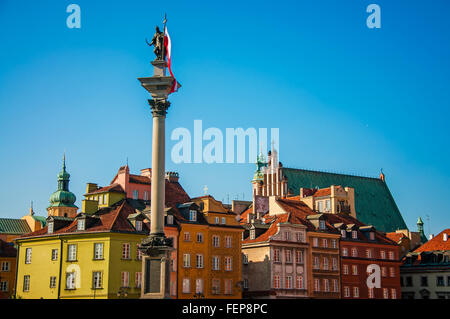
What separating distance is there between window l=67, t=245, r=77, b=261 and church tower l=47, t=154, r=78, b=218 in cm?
5426

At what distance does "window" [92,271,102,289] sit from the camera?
6738cm

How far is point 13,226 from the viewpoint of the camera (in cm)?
11456

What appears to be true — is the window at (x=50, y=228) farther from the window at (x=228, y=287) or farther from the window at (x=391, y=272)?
the window at (x=391, y=272)

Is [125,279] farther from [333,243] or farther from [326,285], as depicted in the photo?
[333,243]

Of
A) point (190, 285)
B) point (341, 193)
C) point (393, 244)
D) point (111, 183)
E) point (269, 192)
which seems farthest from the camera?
point (269, 192)

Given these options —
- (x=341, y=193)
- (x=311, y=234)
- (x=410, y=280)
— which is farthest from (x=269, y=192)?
(x=311, y=234)

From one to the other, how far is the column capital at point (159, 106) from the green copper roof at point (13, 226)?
74.9 metres

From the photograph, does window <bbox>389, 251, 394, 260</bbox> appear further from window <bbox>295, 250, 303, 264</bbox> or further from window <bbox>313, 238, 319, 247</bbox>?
window <bbox>295, 250, 303, 264</bbox>

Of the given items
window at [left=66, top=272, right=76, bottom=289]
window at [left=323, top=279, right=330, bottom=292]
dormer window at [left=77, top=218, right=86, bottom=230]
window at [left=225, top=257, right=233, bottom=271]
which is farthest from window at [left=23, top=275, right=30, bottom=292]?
window at [left=323, top=279, right=330, bottom=292]

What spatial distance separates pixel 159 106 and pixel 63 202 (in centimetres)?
8515

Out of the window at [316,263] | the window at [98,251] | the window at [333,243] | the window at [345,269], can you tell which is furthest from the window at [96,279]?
the window at [345,269]
